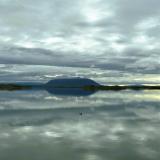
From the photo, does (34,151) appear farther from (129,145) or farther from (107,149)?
(129,145)

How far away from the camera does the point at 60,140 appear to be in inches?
1270

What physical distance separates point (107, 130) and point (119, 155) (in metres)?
12.1

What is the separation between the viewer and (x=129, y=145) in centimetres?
3019

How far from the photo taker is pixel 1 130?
37.1 meters

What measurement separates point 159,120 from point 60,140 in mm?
19651

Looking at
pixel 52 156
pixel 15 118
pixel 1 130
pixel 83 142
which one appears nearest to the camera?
pixel 52 156

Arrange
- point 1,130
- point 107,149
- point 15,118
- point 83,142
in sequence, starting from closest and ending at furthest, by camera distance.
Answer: point 107,149 < point 83,142 < point 1,130 < point 15,118

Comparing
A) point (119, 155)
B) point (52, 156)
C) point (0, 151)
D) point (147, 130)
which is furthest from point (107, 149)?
point (147, 130)

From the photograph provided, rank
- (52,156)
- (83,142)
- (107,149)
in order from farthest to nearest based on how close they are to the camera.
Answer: (83,142) < (107,149) < (52,156)

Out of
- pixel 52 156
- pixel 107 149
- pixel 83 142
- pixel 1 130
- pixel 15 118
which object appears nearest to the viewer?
pixel 52 156

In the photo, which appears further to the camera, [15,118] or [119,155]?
[15,118]

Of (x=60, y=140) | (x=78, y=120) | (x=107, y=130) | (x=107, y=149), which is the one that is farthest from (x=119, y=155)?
(x=78, y=120)

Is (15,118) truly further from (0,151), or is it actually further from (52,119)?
(0,151)

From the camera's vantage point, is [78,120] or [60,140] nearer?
[60,140]
